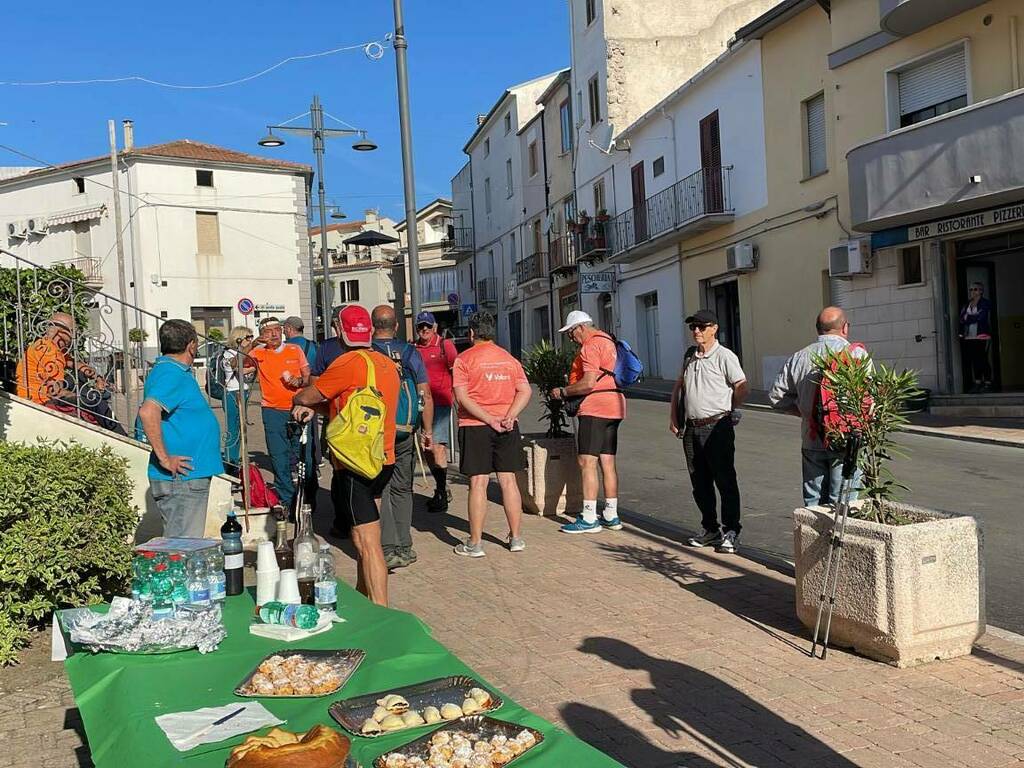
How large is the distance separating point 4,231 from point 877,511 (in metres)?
48.5

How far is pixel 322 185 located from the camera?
27.8 m

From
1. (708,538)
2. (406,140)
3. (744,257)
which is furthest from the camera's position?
(744,257)

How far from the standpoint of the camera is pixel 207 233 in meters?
42.0

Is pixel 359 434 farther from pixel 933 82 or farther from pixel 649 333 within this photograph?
pixel 649 333

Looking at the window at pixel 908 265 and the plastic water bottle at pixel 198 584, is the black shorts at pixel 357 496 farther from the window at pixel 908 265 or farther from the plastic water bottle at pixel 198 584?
the window at pixel 908 265

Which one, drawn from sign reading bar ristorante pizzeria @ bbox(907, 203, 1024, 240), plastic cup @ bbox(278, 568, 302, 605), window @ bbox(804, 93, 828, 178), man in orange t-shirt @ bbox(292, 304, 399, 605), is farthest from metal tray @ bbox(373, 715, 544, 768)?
window @ bbox(804, 93, 828, 178)

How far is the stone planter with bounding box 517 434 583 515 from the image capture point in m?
8.93

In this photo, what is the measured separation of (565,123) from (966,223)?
2097 cm

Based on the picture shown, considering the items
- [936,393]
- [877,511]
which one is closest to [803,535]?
[877,511]

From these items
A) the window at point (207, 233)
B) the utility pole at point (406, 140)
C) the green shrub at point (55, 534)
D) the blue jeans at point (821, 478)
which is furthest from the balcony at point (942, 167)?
the window at point (207, 233)

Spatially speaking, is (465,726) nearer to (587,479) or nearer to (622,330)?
(587,479)

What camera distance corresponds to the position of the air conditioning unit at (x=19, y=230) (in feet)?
145

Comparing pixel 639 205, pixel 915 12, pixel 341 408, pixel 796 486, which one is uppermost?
pixel 915 12

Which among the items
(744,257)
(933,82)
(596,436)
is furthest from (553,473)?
(744,257)
